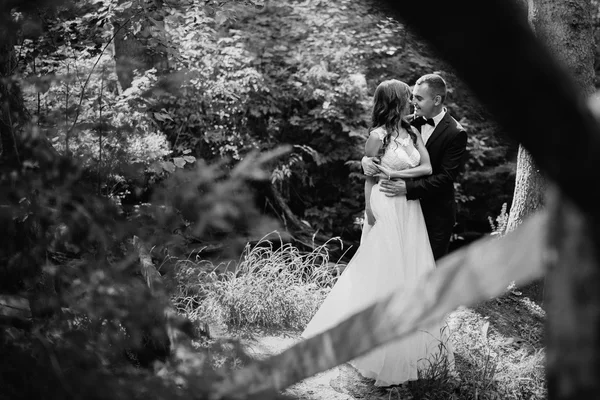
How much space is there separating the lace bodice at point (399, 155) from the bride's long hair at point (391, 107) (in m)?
0.04

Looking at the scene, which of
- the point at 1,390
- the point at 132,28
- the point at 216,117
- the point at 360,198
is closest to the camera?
the point at 1,390

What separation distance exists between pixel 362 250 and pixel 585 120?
13.5 ft

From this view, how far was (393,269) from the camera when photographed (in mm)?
5008

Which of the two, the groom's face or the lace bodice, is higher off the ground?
the groom's face

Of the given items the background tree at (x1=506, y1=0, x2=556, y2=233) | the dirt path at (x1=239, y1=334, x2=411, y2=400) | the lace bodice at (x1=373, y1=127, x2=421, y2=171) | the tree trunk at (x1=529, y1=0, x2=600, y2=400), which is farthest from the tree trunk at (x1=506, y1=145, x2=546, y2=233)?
the tree trunk at (x1=529, y1=0, x2=600, y2=400)

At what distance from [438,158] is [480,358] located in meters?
1.77

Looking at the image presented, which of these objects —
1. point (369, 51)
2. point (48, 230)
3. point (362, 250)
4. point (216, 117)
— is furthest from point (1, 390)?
point (369, 51)

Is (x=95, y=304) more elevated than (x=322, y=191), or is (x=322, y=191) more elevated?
(x=95, y=304)

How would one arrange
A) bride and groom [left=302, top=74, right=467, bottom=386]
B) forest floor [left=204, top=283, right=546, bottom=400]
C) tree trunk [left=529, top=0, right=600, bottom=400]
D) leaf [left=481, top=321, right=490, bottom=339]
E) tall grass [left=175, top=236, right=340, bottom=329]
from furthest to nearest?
tall grass [left=175, top=236, right=340, bottom=329]
leaf [left=481, top=321, right=490, bottom=339]
bride and groom [left=302, top=74, right=467, bottom=386]
forest floor [left=204, top=283, right=546, bottom=400]
tree trunk [left=529, top=0, right=600, bottom=400]

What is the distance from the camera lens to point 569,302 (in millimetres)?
1179

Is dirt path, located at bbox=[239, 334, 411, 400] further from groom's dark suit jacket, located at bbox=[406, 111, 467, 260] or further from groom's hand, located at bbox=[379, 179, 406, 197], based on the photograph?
groom's hand, located at bbox=[379, 179, 406, 197]

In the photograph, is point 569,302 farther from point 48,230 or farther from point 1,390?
point 48,230

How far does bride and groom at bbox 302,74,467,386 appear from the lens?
16.3 feet

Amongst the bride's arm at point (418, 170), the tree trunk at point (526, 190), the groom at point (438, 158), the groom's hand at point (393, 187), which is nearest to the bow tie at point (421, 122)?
the groom at point (438, 158)
